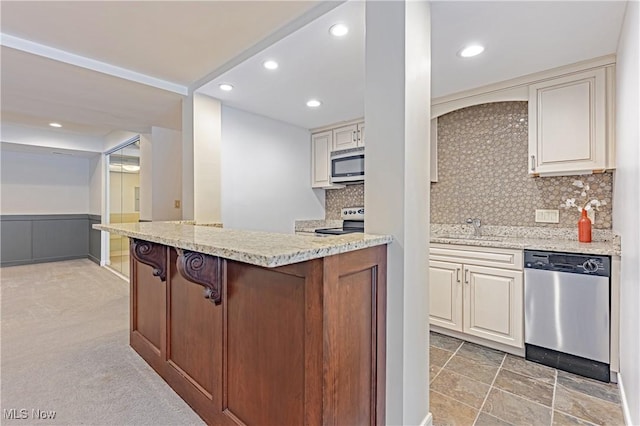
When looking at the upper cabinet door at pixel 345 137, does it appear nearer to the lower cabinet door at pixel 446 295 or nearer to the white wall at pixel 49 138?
the lower cabinet door at pixel 446 295

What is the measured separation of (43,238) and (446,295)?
7.59m

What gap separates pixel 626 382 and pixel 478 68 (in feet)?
7.27

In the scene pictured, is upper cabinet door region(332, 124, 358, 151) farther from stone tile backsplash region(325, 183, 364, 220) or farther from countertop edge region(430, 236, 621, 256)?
countertop edge region(430, 236, 621, 256)

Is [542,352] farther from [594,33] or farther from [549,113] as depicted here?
[594,33]

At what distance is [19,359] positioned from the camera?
7.47ft

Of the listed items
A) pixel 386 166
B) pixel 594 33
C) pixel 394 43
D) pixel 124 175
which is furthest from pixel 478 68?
pixel 124 175

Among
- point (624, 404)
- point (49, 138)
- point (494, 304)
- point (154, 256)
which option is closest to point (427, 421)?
point (624, 404)

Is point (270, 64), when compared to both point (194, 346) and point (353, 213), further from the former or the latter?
point (353, 213)

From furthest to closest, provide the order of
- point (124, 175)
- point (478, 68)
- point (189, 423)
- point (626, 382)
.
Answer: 1. point (124, 175)
2. point (478, 68)
3. point (626, 382)
4. point (189, 423)

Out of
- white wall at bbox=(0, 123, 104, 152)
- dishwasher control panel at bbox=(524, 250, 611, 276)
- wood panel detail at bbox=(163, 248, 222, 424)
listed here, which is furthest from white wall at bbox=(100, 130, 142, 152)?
dishwasher control panel at bbox=(524, 250, 611, 276)

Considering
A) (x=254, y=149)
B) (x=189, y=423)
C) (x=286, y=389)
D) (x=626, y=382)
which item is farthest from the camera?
(x=254, y=149)

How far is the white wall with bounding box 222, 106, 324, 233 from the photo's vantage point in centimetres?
327

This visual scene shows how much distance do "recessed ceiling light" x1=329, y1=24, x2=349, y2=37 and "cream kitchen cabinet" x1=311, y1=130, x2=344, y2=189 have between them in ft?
7.00

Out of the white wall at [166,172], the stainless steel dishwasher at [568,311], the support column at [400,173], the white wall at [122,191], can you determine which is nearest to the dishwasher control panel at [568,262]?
the stainless steel dishwasher at [568,311]
